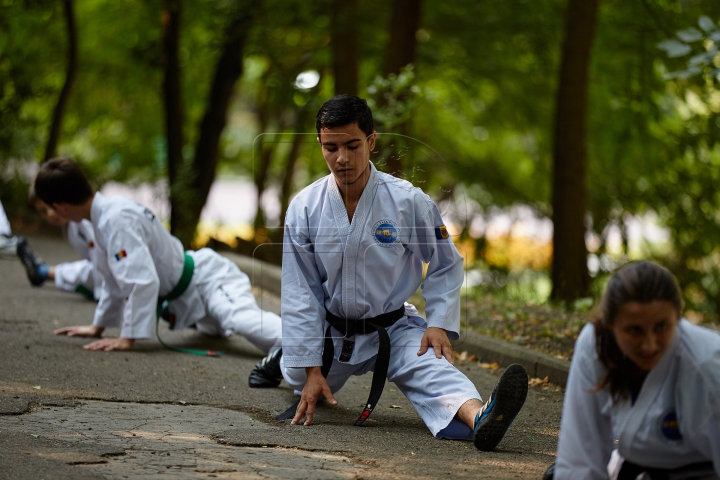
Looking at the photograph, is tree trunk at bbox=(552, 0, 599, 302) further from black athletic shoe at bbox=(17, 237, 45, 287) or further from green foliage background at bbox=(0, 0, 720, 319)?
black athletic shoe at bbox=(17, 237, 45, 287)

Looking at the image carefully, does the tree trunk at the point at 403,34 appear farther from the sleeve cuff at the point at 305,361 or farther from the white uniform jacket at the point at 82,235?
the sleeve cuff at the point at 305,361

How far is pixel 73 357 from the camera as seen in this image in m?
5.17

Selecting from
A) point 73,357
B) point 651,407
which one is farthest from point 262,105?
point 651,407

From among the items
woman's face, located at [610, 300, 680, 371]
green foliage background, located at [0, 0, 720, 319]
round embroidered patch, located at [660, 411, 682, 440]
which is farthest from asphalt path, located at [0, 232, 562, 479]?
green foliage background, located at [0, 0, 720, 319]

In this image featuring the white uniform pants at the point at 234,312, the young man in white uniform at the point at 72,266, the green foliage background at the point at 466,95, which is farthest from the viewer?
the green foliage background at the point at 466,95

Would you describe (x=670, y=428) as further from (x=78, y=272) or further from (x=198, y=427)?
(x=78, y=272)

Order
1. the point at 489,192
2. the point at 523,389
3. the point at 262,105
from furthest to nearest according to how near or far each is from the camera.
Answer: the point at 262,105
the point at 489,192
the point at 523,389

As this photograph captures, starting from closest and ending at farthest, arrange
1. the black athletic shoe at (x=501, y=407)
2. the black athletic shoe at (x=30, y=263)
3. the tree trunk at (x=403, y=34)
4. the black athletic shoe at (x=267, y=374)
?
the black athletic shoe at (x=501, y=407) < the black athletic shoe at (x=267, y=374) < the black athletic shoe at (x=30, y=263) < the tree trunk at (x=403, y=34)

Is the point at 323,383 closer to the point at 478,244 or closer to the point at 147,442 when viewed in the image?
the point at 147,442

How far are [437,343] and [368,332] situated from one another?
36 cm

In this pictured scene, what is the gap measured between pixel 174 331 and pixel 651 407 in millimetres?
4567

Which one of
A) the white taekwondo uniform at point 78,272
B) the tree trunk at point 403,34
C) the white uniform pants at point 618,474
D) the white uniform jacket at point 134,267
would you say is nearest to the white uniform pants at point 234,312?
the white uniform jacket at point 134,267

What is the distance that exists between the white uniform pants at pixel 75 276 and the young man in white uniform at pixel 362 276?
3.67 metres

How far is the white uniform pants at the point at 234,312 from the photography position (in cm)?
538
